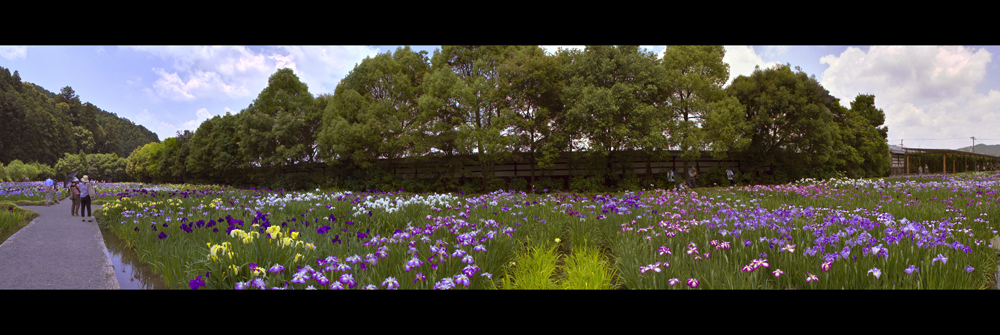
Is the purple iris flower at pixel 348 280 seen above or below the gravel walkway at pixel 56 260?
above

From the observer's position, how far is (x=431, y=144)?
18.3 m

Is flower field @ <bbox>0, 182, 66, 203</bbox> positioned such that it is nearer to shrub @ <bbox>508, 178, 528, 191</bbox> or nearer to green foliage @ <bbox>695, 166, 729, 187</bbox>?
shrub @ <bbox>508, 178, 528, 191</bbox>

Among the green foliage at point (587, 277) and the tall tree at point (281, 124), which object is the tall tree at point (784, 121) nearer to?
the green foliage at point (587, 277)

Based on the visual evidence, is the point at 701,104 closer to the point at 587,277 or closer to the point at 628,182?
the point at 628,182

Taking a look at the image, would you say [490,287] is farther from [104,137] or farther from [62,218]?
[104,137]

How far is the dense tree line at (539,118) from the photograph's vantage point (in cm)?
1738

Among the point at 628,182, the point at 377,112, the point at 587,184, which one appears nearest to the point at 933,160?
the point at 628,182

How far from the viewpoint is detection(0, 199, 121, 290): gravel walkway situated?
457cm

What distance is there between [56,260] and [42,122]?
2144cm

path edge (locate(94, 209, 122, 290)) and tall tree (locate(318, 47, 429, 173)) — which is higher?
tall tree (locate(318, 47, 429, 173))

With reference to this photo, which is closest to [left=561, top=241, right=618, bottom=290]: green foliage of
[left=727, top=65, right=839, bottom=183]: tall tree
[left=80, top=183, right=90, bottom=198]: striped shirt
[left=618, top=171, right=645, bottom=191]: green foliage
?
[left=80, top=183, right=90, bottom=198]: striped shirt

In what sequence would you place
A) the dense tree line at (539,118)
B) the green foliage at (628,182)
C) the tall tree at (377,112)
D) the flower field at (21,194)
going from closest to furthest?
the flower field at (21,194) → the dense tree line at (539,118) → the tall tree at (377,112) → the green foliage at (628,182)

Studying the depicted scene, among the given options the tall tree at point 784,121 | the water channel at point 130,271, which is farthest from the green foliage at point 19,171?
the tall tree at point 784,121
